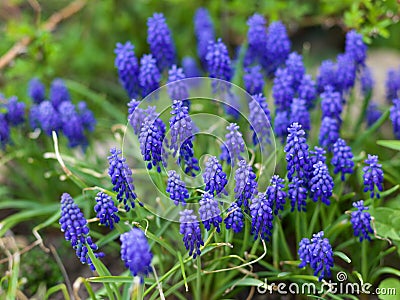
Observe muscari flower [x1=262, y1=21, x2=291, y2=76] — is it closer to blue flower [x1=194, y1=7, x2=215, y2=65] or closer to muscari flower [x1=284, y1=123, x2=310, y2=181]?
blue flower [x1=194, y1=7, x2=215, y2=65]

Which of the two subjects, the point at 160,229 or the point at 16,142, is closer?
the point at 160,229

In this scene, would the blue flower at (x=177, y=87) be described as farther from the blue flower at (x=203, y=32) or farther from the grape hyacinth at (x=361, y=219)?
the grape hyacinth at (x=361, y=219)

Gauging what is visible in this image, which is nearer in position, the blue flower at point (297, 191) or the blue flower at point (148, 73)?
the blue flower at point (297, 191)

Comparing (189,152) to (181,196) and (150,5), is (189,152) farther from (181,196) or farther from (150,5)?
(150,5)

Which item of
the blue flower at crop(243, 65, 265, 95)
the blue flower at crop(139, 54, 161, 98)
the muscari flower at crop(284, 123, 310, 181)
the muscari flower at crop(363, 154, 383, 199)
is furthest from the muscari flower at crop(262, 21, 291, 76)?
the muscari flower at crop(363, 154, 383, 199)

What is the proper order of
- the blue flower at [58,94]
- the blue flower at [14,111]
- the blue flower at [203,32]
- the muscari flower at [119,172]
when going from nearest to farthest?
1. the muscari flower at [119,172]
2. the blue flower at [14,111]
3. the blue flower at [58,94]
4. the blue flower at [203,32]

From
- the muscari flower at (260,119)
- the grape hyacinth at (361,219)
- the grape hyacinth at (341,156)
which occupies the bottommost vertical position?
the grape hyacinth at (361,219)

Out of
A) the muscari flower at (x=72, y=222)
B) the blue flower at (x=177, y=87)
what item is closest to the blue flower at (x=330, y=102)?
the blue flower at (x=177, y=87)

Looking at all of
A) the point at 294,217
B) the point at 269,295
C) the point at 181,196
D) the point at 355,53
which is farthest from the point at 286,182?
the point at 355,53
